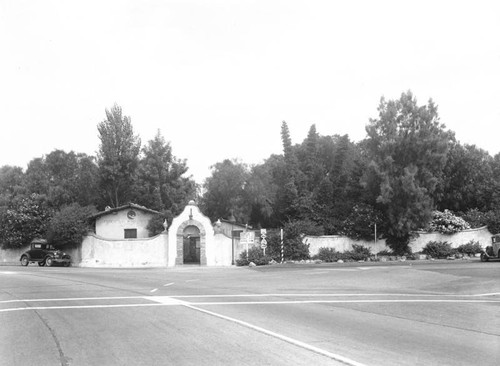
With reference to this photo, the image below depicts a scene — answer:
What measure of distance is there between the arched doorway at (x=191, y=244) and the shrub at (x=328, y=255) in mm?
8959

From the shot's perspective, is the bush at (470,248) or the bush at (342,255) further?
the bush at (470,248)

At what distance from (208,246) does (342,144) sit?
19195 millimetres

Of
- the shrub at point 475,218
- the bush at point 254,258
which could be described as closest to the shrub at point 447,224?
the shrub at point 475,218

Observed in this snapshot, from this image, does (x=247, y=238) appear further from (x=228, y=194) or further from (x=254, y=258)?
(x=228, y=194)

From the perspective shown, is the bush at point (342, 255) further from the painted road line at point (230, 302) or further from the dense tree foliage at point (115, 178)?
the painted road line at point (230, 302)

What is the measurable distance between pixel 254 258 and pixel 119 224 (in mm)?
14600

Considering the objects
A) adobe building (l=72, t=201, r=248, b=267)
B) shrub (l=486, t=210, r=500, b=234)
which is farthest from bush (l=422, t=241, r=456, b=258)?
adobe building (l=72, t=201, r=248, b=267)

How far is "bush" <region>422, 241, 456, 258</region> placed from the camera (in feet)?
128

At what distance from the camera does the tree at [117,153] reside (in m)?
50.3

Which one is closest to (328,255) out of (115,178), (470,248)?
(470,248)

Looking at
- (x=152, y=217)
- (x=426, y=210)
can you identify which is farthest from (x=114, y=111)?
(x=426, y=210)

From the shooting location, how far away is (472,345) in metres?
8.46

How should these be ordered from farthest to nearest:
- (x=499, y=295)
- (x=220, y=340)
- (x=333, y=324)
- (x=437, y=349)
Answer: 1. (x=499, y=295)
2. (x=333, y=324)
3. (x=220, y=340)
4. (x=437, y=349)

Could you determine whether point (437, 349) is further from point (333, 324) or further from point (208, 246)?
point (208, 246)
